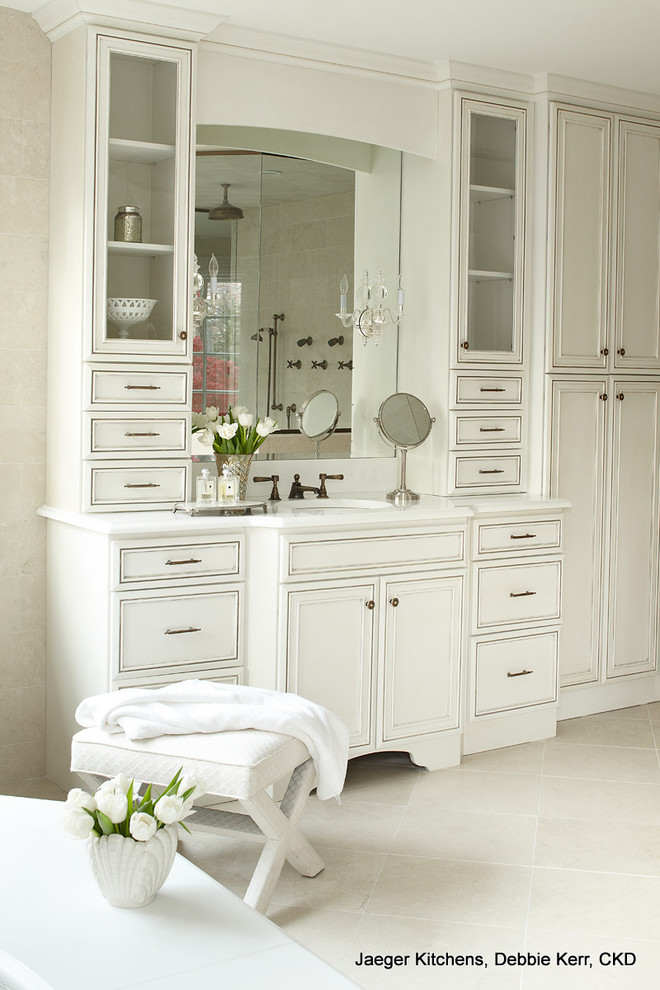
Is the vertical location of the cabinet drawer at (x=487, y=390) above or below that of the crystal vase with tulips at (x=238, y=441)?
above

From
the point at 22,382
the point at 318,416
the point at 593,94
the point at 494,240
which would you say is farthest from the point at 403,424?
the point at 593,94

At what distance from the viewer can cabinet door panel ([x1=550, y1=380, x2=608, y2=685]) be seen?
4172 millimetres

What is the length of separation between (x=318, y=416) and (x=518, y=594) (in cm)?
100

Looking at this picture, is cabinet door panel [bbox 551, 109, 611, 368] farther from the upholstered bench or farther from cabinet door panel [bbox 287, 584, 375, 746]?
the upholstered bench

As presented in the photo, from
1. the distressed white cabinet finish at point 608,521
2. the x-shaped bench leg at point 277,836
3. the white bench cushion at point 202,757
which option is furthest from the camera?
the distressed white cabinet finish at point 608,521

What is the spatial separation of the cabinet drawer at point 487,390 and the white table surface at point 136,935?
2543 mm

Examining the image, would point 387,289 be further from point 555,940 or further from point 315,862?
point 555,940

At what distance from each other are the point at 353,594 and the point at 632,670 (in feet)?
5.37

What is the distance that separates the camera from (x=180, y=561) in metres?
3.18

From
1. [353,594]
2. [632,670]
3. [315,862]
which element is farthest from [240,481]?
[632,670]

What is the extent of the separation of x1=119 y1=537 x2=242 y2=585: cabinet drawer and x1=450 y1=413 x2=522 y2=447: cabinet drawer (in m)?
1.12

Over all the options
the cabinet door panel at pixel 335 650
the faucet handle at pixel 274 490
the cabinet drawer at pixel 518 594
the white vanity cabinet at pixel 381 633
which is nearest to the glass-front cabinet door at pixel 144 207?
the faucet handle at pixel 274 490

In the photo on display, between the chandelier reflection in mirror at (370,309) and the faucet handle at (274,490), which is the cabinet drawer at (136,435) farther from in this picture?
the chandelier reflection in mirror at (370,309)

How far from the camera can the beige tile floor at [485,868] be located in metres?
2.47
